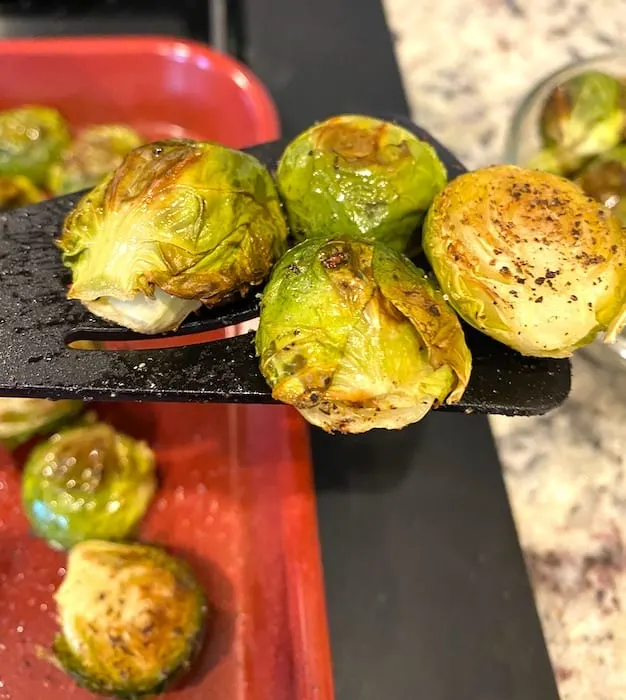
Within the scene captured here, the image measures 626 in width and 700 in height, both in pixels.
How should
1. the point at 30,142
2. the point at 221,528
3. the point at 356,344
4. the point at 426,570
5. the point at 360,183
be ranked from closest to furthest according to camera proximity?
the point at 356,344
the point at 360,183
the point at 426,570
the point at 221,528
the point at 30,142

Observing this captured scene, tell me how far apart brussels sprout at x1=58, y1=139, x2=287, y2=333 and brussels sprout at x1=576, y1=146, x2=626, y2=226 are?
28.1 inches

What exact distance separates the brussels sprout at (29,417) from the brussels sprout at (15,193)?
1.64ft

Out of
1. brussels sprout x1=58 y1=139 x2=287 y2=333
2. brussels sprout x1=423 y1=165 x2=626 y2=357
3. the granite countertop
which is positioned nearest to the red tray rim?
the granite countertop

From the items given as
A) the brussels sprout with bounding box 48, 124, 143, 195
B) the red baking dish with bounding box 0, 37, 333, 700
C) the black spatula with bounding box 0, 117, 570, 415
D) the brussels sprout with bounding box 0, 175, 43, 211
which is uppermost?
the black spatula with bounding box 0, 117, 570, 415

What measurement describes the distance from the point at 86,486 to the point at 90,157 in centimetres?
82

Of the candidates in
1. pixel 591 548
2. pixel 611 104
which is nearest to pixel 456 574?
pixel 591 548

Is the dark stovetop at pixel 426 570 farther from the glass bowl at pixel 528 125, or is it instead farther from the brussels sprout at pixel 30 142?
the brussels sprout at pixel 30 142

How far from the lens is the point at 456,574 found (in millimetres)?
1348

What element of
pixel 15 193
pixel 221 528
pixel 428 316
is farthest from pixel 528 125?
pixel 15 193

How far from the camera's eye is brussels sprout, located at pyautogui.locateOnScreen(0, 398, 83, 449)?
1.39 m

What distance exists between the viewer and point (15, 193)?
168 centimetres

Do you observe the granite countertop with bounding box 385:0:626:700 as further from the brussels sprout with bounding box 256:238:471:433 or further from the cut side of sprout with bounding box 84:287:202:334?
the cut side of sprout with bounding box 84:287:202:334

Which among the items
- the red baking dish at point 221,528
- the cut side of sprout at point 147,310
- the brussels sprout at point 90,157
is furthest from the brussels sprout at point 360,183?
the brussels sprout at point 90,157

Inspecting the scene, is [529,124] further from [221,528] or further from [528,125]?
[221,528]
